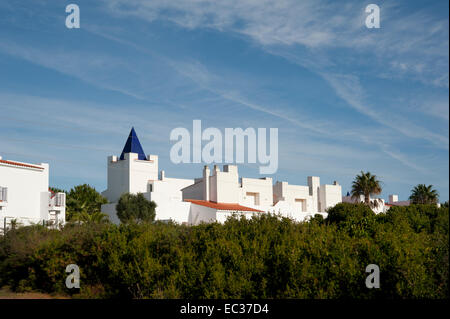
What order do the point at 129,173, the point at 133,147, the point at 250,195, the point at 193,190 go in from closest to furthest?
the point at 129,173
the point at 193,190
the point at 250,195
the point at 133,147

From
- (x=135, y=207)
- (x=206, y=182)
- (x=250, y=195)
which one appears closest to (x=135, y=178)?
(x=206, y=182)

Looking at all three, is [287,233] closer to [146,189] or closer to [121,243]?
[121,243]

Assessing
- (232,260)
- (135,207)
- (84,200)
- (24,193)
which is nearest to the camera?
(232,260)

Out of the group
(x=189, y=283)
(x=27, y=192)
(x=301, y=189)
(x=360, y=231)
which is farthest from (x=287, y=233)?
(x=301, y=189)

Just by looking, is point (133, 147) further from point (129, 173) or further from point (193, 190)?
point (193, 190)

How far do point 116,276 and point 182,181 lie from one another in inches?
1882

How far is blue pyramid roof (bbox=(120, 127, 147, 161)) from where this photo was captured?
67.0 m

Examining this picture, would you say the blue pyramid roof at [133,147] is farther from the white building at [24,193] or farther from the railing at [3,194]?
the railing at [3,194]

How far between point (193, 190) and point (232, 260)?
48162 mm

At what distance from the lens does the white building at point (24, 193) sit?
37.0 m

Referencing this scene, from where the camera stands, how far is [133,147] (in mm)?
67562

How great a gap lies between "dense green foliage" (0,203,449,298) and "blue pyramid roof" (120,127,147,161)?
1803 inches

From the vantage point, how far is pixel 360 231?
17438mm

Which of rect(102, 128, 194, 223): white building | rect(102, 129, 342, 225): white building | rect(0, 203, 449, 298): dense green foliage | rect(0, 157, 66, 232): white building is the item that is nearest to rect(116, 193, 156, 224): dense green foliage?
rect(102, 129, 342, 225): white building
